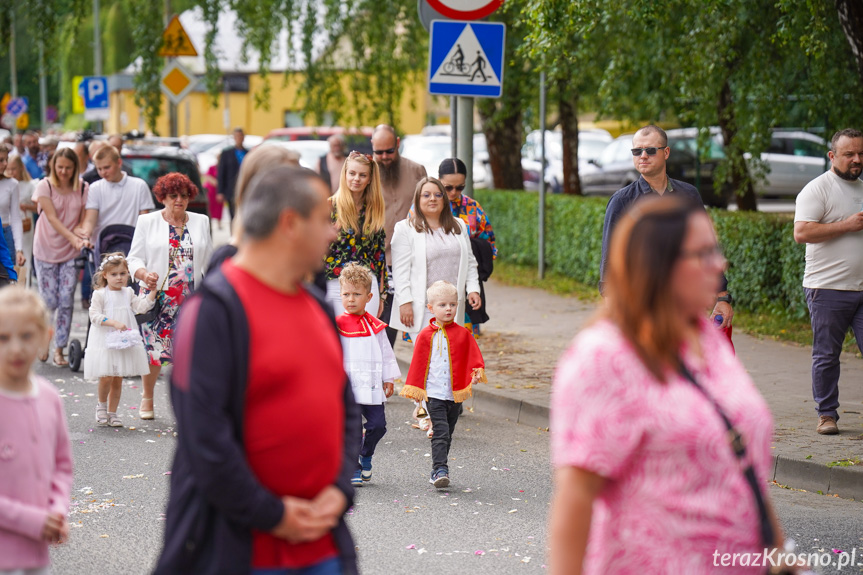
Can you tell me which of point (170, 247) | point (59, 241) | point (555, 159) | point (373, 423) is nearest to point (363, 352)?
point (373, 423)

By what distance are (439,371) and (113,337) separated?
9.22 feet

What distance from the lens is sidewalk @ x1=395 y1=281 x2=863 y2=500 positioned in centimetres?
671

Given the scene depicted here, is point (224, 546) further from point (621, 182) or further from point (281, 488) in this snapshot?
point (621, 182)

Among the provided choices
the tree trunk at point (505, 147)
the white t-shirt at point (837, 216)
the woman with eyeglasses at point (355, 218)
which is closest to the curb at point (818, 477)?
the white t-shirt at point (837, 216)

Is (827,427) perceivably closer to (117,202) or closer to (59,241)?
(117,202)

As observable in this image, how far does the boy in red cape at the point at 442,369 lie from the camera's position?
6637mm

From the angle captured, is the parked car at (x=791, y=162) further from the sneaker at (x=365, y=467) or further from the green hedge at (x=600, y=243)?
the sneaker at (x=365, y=467)

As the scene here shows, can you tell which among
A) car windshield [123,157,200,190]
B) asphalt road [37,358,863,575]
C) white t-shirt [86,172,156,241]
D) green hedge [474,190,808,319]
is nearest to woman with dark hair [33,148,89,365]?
white t-shirt [86,172,156,241]

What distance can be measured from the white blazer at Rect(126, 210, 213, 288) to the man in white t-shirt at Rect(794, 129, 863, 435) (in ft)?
13.4

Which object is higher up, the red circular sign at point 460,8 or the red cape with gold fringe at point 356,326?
the red circular sign at point 460,8

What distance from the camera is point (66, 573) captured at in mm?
5098

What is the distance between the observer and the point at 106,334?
27.4 ft

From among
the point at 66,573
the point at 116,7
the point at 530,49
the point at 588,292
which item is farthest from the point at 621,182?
the point at 116,7

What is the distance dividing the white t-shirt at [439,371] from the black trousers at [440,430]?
44 mm
